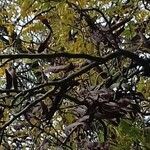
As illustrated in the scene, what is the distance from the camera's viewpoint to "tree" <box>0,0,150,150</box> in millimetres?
2020

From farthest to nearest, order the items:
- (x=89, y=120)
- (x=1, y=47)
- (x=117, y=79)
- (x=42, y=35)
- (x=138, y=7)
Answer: (x=42, y=35) < (x=138, y=7) < (x=1, y=47) < (x=117, y=79) < (x=89, y=120)

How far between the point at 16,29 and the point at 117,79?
0.89 metres

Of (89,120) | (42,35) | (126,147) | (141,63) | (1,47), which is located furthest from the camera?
(42,35)

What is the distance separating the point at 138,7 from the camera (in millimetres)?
3041

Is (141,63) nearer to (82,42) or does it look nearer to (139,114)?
(139,114)

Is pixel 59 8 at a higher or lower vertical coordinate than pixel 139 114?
higher

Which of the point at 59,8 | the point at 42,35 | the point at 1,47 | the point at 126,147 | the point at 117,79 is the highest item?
the point at 42,35

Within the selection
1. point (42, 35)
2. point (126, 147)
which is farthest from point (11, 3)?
point (126, 147)

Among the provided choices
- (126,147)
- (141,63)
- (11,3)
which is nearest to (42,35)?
(11,3)

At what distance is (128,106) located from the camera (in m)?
2.03

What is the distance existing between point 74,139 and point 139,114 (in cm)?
107

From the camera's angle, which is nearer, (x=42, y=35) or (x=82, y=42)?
(x=82, y=42)

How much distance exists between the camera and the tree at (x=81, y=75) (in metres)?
2.02

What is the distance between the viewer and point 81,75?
259cm
